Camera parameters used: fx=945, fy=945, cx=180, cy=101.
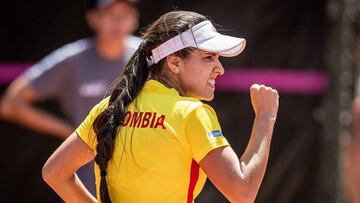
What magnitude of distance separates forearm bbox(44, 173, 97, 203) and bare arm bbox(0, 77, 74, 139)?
237 cm

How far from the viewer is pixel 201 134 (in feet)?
10.3

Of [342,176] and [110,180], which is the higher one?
[110,180]

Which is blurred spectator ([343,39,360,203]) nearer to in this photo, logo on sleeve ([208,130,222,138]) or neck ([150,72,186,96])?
neck ([150,72,186,96])

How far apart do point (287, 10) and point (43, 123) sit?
1.85 meters

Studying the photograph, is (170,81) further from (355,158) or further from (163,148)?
(355,158)

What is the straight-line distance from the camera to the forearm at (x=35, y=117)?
5941 millimetres

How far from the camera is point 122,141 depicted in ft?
10.7

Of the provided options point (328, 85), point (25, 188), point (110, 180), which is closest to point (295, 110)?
point (328, 85)

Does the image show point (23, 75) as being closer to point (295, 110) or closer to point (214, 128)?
point (295, 110)

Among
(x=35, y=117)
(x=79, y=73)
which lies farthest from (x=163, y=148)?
(x=35, y=117)

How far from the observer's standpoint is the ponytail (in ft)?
10.8

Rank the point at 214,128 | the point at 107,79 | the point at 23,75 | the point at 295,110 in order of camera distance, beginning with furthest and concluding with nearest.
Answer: the point at 295,110, the point at 23,75, the point at 107,79, the point at 214,128

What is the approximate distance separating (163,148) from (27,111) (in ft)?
9.80

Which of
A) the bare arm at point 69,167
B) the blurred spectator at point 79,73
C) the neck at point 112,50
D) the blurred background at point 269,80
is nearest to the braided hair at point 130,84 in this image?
the bare arm at point 69,167
